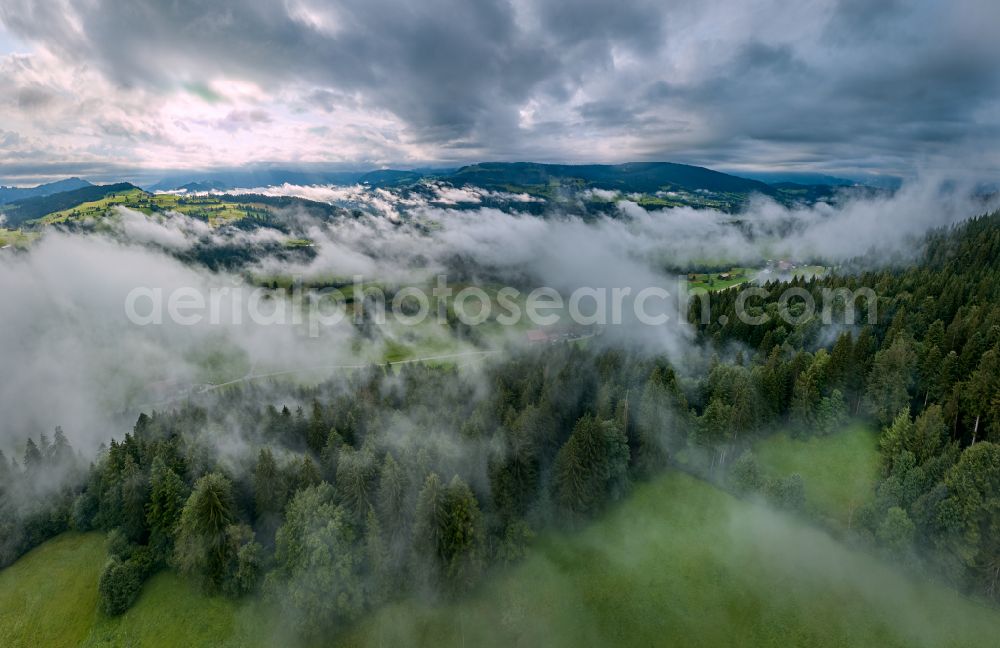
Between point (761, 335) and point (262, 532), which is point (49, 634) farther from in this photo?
point (761, 335)

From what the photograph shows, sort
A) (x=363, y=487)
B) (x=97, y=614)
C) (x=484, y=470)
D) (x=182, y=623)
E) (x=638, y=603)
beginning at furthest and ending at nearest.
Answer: (x=484, y=470) → (x=363, y=487) → (x=97, y=614) → (x=182, y=623) → (x=638, y=603)

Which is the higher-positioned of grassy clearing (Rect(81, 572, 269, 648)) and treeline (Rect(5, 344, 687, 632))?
treeline (Rect(5, 344, 687, 632))

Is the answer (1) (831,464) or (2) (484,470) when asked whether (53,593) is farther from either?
(1) (831,464)

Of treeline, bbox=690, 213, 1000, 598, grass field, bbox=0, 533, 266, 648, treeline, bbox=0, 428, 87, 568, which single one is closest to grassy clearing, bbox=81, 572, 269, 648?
grass field, bbox=0, 533, 266, 648

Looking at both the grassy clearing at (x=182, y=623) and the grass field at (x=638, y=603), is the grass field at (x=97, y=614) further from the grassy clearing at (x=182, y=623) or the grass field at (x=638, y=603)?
the grass field at (x=638, y=603)

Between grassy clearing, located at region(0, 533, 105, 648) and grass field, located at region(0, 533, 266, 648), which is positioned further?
grassy clearing, located at region(0, 533, 105, 648)

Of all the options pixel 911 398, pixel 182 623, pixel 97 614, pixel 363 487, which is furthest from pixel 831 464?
pixel 97 614

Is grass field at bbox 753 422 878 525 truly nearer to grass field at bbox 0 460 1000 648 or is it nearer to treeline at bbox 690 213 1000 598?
treeline at bbox 690 213 1000 598
